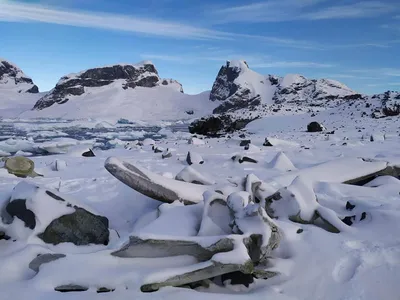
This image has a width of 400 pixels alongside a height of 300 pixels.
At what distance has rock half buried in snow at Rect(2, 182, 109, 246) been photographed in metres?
3.01

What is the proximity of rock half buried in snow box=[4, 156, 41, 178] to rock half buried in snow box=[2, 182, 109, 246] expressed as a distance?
321 centimetres

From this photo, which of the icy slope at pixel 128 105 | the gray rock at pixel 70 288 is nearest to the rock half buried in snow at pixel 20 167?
the gray rock at pixel 70 288

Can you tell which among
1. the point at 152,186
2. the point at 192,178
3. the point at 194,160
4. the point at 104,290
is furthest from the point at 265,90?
the point at 104,290

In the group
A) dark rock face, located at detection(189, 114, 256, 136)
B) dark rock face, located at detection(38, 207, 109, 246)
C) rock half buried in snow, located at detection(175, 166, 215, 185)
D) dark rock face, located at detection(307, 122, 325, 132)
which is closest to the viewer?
dark rock face, located at detection(38, 207, 109, 246)

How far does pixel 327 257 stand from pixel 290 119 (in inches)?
861

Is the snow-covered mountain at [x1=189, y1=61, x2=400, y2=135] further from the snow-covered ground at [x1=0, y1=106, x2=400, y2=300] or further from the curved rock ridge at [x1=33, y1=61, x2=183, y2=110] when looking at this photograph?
Answer: the snow-covered ground at [x1=0, y1=106, x2=400, y2=300]

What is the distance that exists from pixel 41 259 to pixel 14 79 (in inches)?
5246

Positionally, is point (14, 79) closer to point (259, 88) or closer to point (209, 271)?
point (259, 88)

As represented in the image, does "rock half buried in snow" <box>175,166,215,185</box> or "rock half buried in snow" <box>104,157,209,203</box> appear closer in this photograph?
"rock half buried in snow" <box>104,157,209,203</box>

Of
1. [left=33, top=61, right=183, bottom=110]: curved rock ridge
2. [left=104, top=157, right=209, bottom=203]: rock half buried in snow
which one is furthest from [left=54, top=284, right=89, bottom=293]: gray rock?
[left=33, top=61, right=183, bottom=110]: curved rock ridge

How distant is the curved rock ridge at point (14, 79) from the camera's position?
11238cm

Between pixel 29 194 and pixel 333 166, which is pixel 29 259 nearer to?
pixel 29 194

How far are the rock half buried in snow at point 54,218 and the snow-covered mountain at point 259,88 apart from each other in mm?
68539

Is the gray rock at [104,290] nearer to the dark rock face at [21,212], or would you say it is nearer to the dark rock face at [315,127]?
the dark rock face at [21,212]
